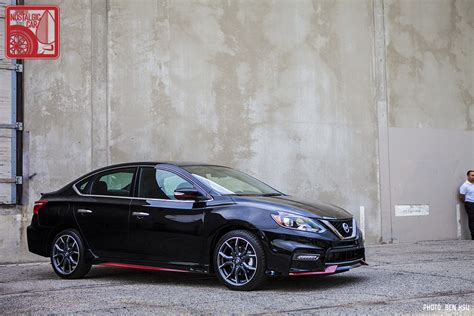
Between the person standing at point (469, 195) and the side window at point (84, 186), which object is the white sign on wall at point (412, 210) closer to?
the person standing at point (469, 195)

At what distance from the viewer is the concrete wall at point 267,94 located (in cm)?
1176

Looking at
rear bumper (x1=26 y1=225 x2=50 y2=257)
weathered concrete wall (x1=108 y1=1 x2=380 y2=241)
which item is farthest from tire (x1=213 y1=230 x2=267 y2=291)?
weathered concrete wall (x1=108 y1=1 x2=380 y2=241)

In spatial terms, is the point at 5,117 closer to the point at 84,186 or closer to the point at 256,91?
the point at 84,186

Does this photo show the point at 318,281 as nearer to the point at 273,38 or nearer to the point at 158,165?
the point at 158,165

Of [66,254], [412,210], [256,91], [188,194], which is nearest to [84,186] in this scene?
[66,254]

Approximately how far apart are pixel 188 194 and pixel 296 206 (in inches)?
48.9

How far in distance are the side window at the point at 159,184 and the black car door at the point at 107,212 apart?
18 centimetres

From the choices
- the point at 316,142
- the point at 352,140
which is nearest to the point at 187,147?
the point at 316,142

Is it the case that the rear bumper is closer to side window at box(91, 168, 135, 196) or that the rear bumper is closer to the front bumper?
side window at box(91, 168, 135, 196)

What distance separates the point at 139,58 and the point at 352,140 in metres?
4.63

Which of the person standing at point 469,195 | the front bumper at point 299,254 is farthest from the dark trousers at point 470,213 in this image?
the front bumper at point 299,254

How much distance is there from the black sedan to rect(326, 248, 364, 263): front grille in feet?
0.04

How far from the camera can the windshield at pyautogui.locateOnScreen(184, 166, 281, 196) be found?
8062mm

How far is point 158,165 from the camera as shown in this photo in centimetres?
851
